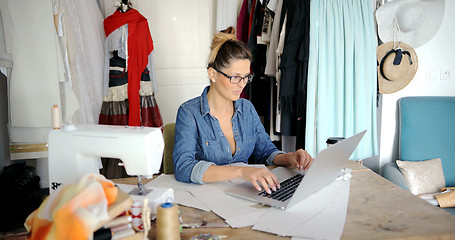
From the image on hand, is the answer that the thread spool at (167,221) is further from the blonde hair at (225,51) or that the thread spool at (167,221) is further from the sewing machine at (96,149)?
the blonde hair at (225,51)

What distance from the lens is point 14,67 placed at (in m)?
2.07

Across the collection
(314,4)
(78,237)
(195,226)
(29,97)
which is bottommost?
(195,226)

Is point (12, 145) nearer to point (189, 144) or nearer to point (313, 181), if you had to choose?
point (189, 144)

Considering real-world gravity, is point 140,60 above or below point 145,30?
below

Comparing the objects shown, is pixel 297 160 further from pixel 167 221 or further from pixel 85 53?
pixel 85 53

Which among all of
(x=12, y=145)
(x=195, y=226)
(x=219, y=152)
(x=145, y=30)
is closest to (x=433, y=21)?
(x=219, y=152)

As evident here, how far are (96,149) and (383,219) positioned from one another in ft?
2.85

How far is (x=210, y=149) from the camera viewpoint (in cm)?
158

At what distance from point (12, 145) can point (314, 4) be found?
2.27 meters

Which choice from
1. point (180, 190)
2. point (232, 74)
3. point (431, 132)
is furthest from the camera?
point (431, 132)

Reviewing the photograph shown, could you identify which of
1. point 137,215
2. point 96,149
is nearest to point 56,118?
point 96,149

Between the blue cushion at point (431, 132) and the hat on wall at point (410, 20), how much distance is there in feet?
1.69

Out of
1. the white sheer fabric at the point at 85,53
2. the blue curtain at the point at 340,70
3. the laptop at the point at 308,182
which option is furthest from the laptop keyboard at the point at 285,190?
the white sheer fabric at the point at 85,53

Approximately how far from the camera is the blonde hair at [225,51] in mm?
1595
